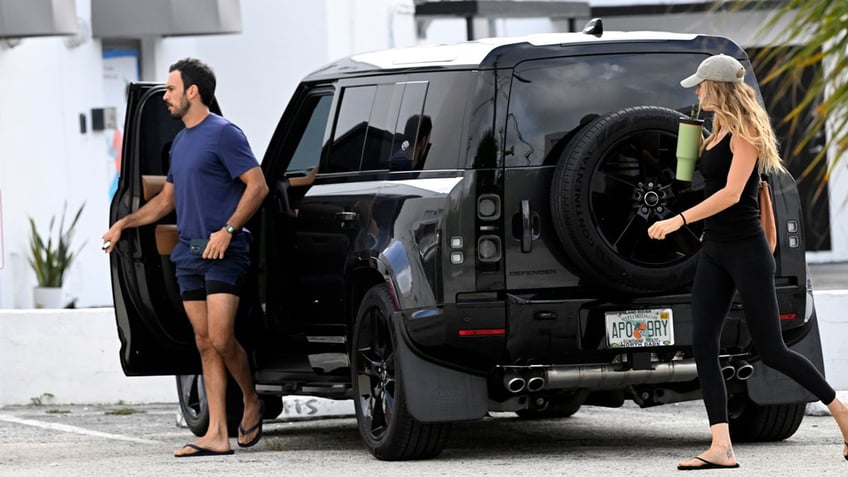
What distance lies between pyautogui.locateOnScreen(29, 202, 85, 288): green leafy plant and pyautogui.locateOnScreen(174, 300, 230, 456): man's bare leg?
7.54 m

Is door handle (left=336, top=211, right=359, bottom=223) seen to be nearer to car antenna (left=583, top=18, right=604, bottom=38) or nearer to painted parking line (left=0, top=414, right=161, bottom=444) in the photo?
car antenna (left=583, top=18, right=604, bottom=38)

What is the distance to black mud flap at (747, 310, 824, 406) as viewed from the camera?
7176 mm

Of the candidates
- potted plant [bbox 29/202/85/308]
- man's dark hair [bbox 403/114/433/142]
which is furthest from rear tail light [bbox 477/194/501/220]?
potted plant [bbox 29/202/85/308]

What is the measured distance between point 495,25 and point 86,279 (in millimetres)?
7779

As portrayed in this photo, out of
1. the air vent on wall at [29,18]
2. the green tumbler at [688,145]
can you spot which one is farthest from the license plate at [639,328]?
the air vent on wall at [29,18]

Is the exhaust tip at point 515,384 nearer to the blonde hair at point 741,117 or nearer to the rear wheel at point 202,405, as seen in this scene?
the blonde hair at point 741,117

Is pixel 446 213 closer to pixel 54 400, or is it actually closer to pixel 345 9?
pixel 54 400

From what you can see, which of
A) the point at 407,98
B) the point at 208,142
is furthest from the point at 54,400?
the point at 407,98

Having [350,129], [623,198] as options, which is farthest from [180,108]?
[623,198]

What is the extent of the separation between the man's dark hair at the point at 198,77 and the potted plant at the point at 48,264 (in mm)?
7524

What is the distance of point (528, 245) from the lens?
22.3 feet

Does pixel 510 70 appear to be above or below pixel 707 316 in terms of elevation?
above

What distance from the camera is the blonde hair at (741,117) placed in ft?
20.7

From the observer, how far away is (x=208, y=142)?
25.1ft
